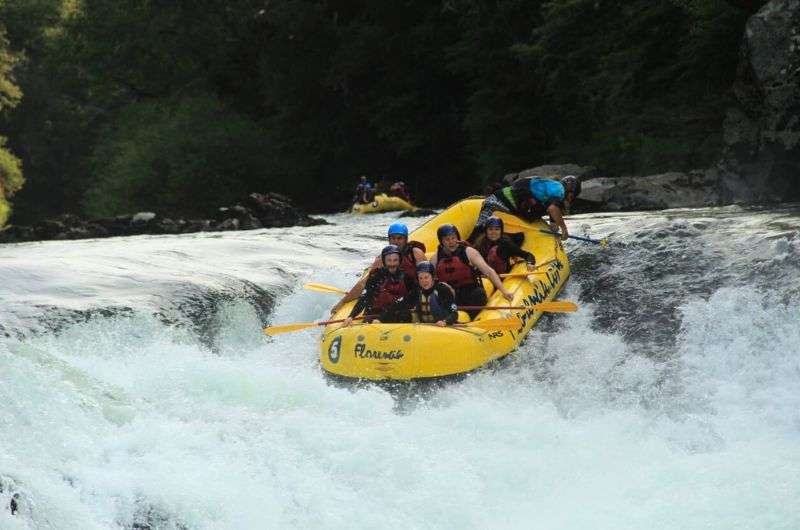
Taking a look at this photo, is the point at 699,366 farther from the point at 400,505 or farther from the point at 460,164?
the point at 460,164

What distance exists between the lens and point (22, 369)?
611 cm

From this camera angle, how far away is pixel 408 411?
22.3 feet

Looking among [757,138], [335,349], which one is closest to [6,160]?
[757,138]

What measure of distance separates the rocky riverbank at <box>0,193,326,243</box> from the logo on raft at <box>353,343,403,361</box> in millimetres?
12027

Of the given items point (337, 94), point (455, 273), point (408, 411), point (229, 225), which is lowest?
point (229, 225)

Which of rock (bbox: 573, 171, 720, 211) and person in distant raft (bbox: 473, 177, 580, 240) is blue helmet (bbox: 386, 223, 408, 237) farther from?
rock (bbox: 573, 171, 720, 211)

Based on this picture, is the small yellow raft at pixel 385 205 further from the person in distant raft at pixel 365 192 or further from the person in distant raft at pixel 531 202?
the person in distant raft at pixel 531 202

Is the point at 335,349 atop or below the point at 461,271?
below

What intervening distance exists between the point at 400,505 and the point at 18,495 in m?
1.81

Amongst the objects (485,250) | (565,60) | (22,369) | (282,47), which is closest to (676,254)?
(485,250)

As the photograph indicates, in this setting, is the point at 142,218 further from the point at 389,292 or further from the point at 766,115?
the point at 389,292

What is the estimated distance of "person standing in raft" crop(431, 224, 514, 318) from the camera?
845cm

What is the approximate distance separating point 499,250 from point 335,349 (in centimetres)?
245

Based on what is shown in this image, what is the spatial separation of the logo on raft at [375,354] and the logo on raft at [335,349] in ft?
0.52
